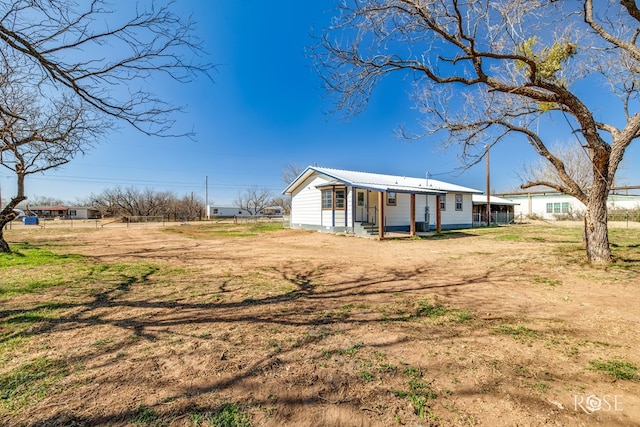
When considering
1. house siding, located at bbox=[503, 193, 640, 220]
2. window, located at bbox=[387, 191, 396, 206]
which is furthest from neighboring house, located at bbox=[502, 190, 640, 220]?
window, located at bbox=[387, 191, 396, 206]

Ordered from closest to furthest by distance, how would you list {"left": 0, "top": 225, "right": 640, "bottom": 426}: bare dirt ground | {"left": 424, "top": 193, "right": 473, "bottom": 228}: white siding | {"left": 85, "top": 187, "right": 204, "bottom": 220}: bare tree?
{"left": 0, "top": 225, "right": 640, "bottom": 426}: bare dirt ground
{"left": 424, "top": 193, "right": 473, "bottom": 228}: white siding
{"left": 85, "top": 187, "right": 204, "bottom": 220}: bare tree

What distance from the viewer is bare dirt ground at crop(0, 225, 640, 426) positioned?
81.7 inches

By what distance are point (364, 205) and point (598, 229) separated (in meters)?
11.3

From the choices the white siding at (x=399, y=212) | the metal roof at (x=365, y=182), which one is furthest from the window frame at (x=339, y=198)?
the white siding at (x=399, y=212)

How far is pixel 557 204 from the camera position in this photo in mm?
34750

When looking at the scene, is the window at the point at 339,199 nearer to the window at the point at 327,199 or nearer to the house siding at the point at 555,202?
the window at the point at 327,199

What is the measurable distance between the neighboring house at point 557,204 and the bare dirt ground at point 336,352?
118 ft

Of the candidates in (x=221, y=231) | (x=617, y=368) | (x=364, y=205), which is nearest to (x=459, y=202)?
(x=364, y=205)

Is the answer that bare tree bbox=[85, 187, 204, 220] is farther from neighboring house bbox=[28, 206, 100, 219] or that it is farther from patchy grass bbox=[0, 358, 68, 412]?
patchy grass bbox=[0, 358, 68, 412]

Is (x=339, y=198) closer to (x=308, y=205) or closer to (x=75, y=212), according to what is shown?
(x=308, y=205)

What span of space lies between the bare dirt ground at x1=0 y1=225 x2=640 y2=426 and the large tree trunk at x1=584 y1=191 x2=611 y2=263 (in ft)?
6.43

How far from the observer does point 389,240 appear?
572 inches

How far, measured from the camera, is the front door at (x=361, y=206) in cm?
1751

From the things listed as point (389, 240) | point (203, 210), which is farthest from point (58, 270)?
point (203, 210)
